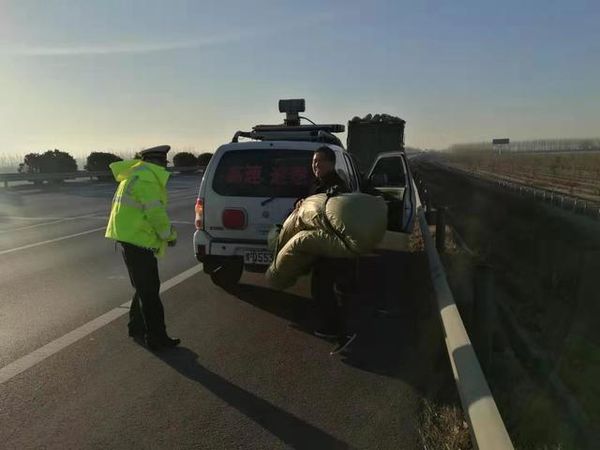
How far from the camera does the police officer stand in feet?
16.8

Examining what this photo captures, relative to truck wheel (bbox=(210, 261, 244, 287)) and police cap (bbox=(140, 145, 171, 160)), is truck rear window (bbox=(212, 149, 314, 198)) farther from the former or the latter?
police cap (bbox=(140, 145, 171, 160))

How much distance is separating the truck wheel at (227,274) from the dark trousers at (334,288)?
7.16 ft

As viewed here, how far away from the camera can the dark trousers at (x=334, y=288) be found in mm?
5246

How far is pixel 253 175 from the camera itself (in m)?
6.83

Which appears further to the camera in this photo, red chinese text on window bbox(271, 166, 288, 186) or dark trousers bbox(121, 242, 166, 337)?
red chinese text on window bbox(271, 166, 288, 186)

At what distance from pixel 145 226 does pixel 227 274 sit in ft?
8.27

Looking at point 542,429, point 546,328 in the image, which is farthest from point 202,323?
point 546,328

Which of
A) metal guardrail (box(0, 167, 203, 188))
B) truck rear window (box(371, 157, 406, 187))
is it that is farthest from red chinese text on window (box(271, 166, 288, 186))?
metal guardrail (box(0, 167, 203, 188))

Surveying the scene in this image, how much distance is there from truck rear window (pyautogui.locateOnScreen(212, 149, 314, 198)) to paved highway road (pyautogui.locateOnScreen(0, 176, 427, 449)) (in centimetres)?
135

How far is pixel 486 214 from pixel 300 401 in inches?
821

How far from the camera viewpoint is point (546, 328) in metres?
8.95

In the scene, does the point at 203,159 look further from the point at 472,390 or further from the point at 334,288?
the point at 472,390

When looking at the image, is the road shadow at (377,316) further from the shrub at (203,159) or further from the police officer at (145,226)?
the shrub at (203,159)

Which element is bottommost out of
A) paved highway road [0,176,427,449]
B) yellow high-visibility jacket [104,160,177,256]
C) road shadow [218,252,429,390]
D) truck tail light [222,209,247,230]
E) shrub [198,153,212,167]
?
shrub [198,153,212,167]
